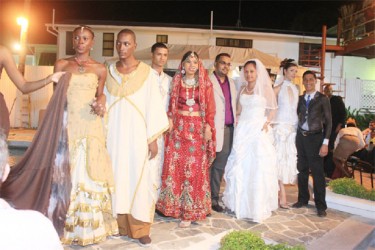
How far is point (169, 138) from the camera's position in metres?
5.27

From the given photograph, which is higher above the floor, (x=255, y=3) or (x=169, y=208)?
(x=255, y=3)

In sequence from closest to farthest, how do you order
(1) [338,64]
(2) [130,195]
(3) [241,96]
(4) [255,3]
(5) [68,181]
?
(5) [68,181]
(2) [130,195]
(3) [241,96]
(1) [338,64]
(4) [255,3]

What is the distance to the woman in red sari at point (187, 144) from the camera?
16.9 feet

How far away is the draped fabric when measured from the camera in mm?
3582

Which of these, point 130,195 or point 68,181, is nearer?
point 68,181

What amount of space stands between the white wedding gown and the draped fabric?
105 inches

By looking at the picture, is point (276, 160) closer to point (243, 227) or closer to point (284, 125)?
point (284, 125)

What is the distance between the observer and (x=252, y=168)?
570cm

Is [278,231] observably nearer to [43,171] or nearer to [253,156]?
[253,156]

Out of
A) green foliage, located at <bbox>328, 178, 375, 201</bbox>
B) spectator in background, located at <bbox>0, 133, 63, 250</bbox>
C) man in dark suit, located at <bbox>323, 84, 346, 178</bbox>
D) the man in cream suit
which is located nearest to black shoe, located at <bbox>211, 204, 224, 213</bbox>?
the man in cream suit

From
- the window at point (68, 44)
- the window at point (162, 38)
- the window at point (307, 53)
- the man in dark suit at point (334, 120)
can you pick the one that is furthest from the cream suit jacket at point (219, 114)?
the window at point (68, 44)

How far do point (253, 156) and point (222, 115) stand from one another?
2.50ft

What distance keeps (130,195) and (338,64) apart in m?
21.4

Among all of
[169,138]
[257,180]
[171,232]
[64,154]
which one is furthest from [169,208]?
[64,154]
